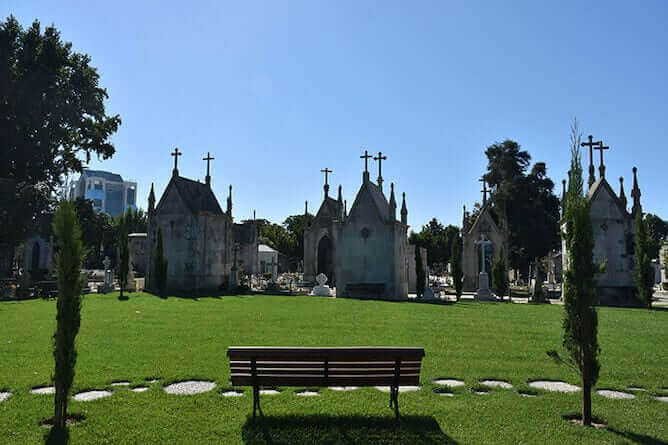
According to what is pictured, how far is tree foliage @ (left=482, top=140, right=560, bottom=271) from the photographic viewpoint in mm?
50125

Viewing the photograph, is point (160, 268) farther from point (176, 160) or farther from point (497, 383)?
point (497, 383)

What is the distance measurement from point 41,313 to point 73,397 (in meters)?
13.9

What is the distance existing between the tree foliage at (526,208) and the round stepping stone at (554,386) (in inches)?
1620

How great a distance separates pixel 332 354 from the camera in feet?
21.6

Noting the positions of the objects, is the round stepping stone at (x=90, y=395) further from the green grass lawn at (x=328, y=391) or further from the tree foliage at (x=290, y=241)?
the tree foliage at (x=290, y=241)

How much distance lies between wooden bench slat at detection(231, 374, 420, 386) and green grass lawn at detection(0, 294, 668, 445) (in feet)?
1.37

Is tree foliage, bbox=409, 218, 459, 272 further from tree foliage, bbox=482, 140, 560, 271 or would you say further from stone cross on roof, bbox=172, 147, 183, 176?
stone cross on roof, bbox=172, 147, 183, 176

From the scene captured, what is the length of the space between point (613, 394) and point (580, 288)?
2291 millimetres

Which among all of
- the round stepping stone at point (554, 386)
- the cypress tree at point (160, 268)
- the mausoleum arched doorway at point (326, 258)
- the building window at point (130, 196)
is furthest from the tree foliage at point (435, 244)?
the building window at point (130, 196)

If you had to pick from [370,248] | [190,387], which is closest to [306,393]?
[190,387]

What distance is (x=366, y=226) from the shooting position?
32.9 metres

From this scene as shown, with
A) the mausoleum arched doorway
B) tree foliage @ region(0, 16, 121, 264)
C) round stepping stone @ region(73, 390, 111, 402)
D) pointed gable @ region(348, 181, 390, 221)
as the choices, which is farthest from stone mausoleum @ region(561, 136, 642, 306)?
tree foliage @ region(0, 16, 121, 264)

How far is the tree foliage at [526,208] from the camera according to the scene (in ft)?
164

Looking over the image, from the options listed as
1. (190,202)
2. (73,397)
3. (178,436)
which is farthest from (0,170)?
(178,436)
